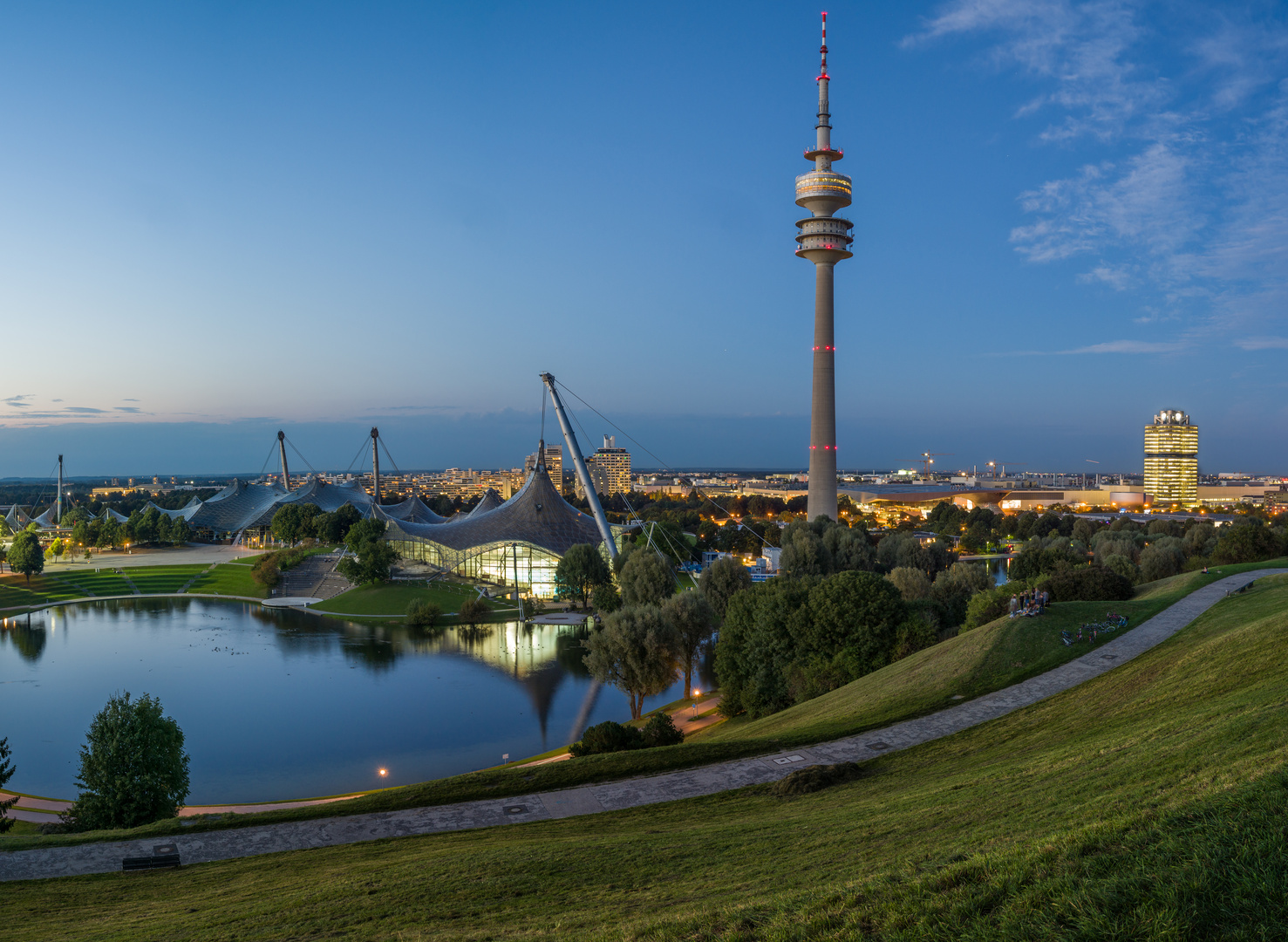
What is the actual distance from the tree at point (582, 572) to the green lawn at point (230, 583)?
23.0 meters

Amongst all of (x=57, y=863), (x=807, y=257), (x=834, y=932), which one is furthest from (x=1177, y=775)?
(x=807, y=257)

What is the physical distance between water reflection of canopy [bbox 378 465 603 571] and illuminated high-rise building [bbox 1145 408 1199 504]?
110 m

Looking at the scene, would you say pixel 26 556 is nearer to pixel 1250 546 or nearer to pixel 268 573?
pixel 268 573

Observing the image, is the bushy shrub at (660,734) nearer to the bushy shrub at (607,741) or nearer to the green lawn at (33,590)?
the bushy shrub at (607,741)

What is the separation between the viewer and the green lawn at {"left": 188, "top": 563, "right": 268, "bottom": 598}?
184 feet

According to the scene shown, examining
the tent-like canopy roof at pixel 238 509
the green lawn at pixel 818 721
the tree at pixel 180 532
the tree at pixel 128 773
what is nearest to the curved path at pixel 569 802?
the green lawn at pixel 818 721

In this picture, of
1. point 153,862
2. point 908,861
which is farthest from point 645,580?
point 908,861

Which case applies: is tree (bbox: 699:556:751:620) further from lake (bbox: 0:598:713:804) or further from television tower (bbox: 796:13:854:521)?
television tower (bbox: 796:13:854:521)

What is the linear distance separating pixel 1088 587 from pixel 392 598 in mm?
41097

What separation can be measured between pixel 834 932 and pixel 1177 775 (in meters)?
4.65

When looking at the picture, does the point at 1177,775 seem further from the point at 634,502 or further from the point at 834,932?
the point at 634,502

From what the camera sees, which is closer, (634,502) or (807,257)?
(807,257)

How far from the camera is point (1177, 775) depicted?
24.5 feet

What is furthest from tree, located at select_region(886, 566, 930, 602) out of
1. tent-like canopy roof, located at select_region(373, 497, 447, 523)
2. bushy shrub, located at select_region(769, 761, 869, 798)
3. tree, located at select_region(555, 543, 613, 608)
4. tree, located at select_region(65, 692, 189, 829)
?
tent-like canopy roof, located at select_region(373, 497, 447, 523)
